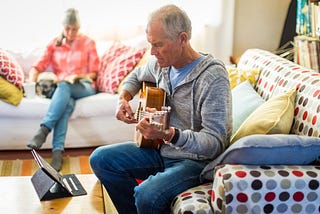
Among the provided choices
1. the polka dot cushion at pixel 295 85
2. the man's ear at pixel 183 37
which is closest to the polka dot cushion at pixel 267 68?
the polka dot cushion at pixel 295 85

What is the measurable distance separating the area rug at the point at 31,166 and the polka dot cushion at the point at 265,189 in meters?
1.64

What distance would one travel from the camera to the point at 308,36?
11.3 feet

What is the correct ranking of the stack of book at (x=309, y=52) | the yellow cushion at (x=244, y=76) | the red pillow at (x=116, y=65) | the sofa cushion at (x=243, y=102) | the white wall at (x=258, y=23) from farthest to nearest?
the white wall at (x=258, y=23), the red pillow at (x=116, y=65), the stack of book at (x=309, y=52), the yellow cushion at (x=244, y=76), the sofa cushion at (x=243, y=102)

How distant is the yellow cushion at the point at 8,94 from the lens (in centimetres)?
339

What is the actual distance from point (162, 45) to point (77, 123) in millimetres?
1636

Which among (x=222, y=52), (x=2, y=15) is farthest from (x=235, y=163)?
(x=2, y=15)

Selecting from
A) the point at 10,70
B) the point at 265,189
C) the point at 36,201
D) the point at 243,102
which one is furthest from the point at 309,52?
the point at 36,201

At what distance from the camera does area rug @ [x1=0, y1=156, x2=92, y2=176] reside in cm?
318

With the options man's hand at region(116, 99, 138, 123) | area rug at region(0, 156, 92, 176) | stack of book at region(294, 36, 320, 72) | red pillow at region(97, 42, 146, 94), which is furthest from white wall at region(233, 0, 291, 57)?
man's hand at region(116, 99, 138, 123)

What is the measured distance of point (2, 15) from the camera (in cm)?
401

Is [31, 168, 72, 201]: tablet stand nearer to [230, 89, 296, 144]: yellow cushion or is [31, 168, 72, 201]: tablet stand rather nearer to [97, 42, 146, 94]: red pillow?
[230, 89, 296, 144]: yellow cushion

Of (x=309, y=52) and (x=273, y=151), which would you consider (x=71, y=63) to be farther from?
(x=273, y=151)

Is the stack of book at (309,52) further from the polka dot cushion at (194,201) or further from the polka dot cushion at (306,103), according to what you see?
the polka dot cushion at (194,201)

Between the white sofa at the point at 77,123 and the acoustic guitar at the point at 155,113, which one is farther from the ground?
the acoustic guitar at the point at 155,113
